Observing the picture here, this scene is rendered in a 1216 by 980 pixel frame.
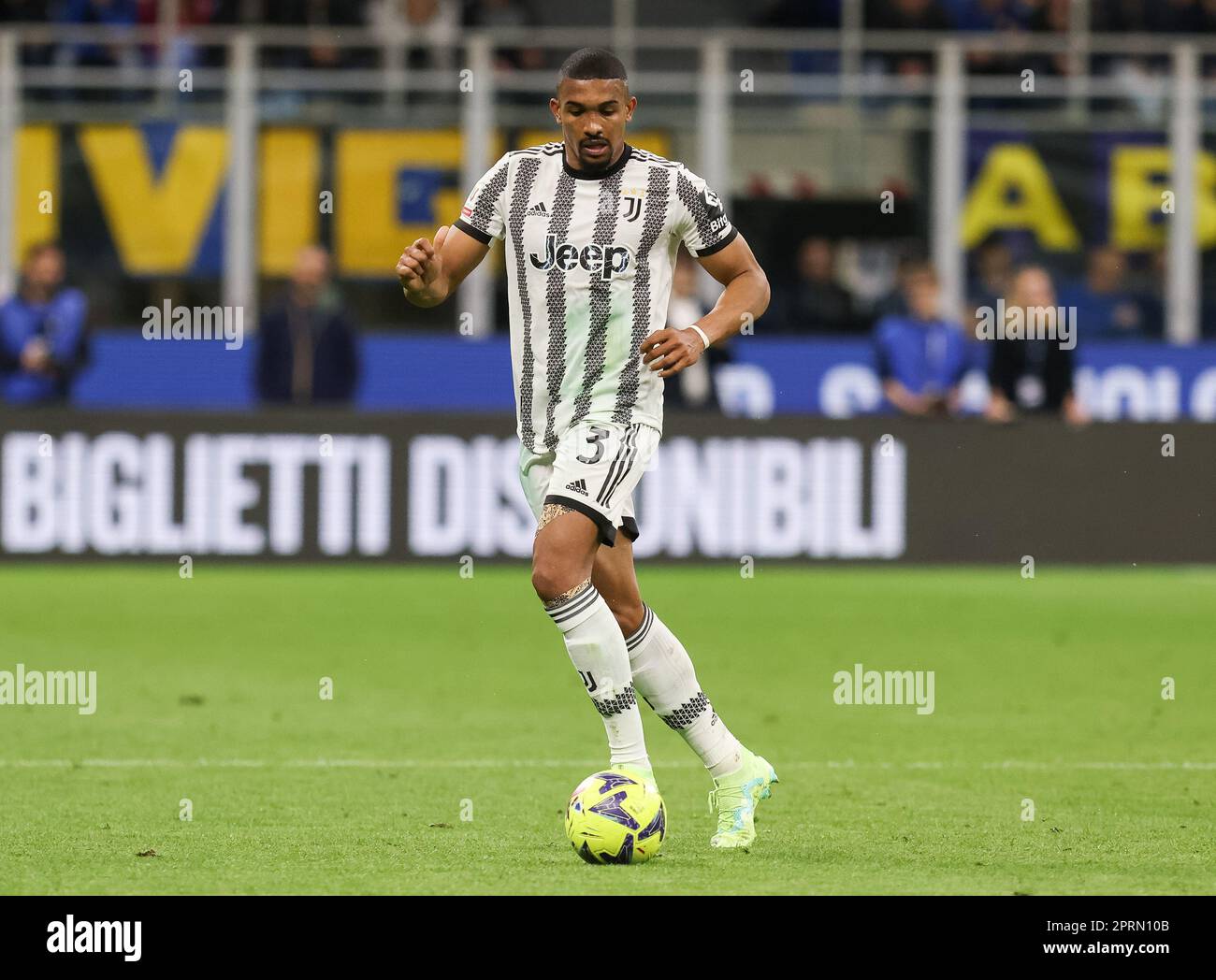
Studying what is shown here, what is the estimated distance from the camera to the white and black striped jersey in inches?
276

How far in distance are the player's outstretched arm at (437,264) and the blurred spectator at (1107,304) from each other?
43.9 ft

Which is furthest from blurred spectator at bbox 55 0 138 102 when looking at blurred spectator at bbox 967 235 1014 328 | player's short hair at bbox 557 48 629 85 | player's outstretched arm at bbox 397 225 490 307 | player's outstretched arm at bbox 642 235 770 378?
player's short hair at bbox 557 48 629 85

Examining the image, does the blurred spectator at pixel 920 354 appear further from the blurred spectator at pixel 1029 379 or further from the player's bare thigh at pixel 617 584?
the player's bare thigh at pixel 617 584

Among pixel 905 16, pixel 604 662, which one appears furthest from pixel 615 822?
pixel 905 16

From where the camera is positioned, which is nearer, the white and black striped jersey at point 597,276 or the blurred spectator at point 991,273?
the white and black striped jersey at point 597,276

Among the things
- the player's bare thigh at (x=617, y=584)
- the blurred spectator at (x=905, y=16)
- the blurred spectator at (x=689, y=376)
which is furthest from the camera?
the blurred spectator at (x=905, y=16)

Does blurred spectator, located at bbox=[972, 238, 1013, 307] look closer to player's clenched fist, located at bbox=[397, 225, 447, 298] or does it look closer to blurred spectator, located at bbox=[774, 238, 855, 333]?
blurred spectator, located at bbox=[774, 238, 855, 333]

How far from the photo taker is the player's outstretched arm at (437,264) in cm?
685

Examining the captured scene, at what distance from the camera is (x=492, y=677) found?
1138cm

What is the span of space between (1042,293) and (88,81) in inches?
316

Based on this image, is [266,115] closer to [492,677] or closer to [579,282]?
[492,677]

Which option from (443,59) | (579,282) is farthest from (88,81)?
(579,282)

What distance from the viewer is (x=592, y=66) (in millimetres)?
6758

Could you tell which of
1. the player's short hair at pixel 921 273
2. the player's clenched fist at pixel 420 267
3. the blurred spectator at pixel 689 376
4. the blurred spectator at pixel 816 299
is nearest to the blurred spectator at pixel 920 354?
the player's short hair at pixel 921 273
